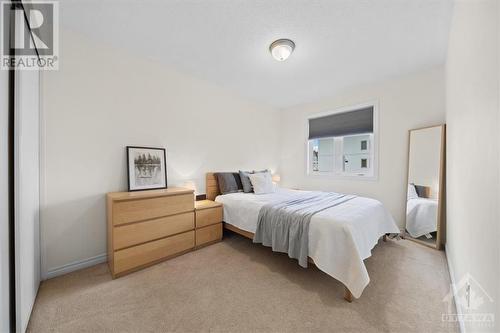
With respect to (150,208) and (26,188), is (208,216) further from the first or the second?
(26,188)

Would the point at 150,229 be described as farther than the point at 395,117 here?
No

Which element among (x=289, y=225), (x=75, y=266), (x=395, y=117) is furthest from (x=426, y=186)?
(x=75, y=266)

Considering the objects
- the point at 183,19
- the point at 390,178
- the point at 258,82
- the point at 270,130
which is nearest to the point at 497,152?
the point at 183,19

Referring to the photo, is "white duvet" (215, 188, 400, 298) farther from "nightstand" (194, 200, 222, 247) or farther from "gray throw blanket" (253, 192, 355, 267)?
"nightstand" (194, 200, 222, 247)

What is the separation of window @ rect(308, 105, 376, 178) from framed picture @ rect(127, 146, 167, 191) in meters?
3.00

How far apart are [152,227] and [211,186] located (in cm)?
126

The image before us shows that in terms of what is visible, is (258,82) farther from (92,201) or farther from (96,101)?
(92,201)

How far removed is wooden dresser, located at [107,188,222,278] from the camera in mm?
1908

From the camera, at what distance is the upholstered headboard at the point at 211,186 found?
3.24 metres

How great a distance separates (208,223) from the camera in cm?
265

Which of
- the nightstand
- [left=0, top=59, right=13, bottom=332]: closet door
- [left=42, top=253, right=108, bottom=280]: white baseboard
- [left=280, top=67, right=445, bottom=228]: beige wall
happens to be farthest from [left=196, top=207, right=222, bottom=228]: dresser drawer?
[left=280, top=67, right=445, bottom=228]: beige wall

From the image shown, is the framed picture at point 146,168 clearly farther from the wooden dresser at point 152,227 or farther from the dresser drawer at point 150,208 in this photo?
the dresser drawer at point 150,208

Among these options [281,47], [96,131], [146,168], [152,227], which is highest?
[281,47]

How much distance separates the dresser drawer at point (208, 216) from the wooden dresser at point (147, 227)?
9 centimetres
